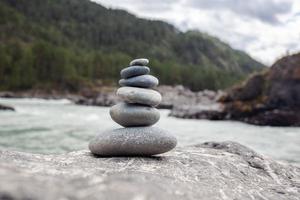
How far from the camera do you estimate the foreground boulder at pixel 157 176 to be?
3045 millimetres

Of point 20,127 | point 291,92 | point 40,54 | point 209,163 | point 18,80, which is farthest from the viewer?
point 40,54

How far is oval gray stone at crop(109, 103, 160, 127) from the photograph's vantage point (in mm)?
8531

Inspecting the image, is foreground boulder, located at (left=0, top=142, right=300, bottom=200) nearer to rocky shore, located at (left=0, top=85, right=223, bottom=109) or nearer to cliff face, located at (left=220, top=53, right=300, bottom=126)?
cliff face, located at (left=220, top=53, right=300, bottom=126)

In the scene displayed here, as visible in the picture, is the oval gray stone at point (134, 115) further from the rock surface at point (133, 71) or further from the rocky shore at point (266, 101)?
the rocky shore at point (266, 101)

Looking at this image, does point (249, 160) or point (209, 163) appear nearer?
point (209, 163)

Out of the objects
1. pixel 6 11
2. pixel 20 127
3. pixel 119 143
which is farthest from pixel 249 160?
pixel 6 11

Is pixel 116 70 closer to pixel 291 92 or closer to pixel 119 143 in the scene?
pixel 291 92

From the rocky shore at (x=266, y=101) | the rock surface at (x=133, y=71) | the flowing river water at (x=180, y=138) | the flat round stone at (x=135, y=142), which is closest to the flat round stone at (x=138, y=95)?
the rock surface at (x=133, y=71)

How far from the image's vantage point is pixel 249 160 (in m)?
9.00

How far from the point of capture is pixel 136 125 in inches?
342

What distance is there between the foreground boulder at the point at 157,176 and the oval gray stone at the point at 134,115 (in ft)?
2.49

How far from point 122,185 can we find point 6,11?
576ft

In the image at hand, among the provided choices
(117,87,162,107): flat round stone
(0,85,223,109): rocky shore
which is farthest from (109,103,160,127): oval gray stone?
(0,85,223,109): rocky shore

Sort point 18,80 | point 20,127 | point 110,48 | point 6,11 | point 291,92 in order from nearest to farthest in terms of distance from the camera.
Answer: point 20,127 < point 291,92 < point 18,80 < point 6,11 < point 110,48
